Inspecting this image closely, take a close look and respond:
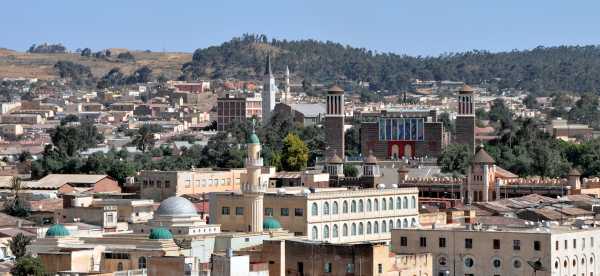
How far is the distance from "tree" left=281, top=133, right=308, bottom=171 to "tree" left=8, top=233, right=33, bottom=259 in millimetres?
47069

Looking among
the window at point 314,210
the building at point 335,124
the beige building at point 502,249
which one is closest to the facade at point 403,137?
the building at point 335,124

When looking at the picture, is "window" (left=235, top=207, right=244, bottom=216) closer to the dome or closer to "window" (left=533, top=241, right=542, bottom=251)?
the dome

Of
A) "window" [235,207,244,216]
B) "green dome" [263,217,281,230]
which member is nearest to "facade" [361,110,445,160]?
"window" [235,207,244,216]

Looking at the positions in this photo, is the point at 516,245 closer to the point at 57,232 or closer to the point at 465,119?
the point at 57,232

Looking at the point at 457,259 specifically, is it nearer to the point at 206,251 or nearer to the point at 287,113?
the point at 206,251

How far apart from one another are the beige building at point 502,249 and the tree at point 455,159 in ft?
170

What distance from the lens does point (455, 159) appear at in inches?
4953

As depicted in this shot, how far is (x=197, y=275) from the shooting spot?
5300 centimetres

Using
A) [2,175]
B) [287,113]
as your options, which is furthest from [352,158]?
[287,113]

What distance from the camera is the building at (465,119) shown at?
456 feet

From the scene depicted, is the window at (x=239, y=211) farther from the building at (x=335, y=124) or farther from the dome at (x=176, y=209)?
the building at (x=335, y=124)

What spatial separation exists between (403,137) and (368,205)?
62.4m

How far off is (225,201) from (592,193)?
33048mm

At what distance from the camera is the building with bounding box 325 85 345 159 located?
135875mm
